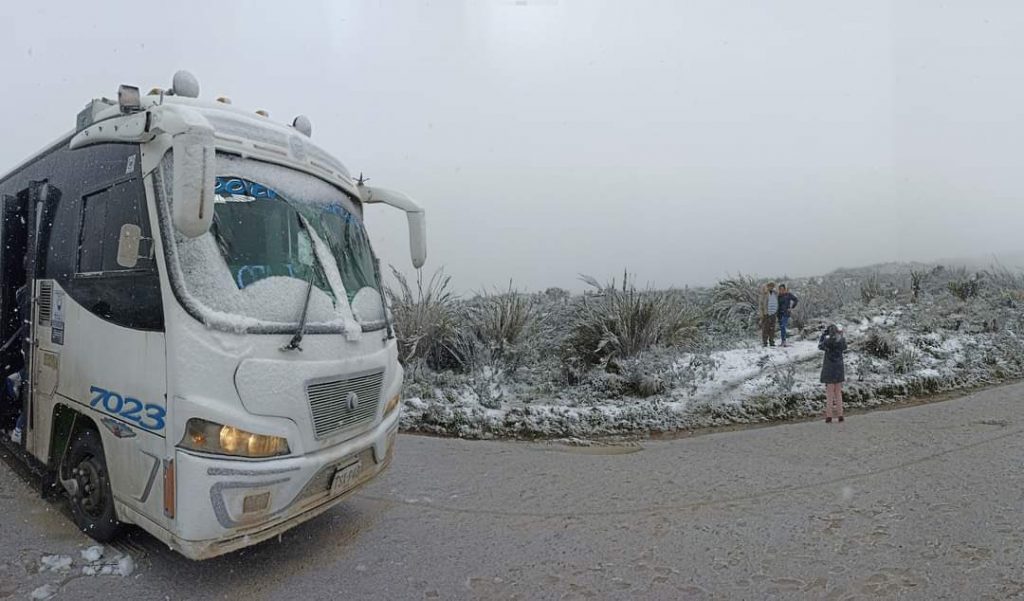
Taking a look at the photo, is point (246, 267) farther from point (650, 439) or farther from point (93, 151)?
point (650, 439)

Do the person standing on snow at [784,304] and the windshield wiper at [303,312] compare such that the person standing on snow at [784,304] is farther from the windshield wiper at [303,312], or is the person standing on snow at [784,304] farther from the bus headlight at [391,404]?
the windshield wiper at [303,312]

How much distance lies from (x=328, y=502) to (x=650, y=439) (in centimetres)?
456

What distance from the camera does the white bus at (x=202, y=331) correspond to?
10.4 feet

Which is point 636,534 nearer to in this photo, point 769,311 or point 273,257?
point 273,257

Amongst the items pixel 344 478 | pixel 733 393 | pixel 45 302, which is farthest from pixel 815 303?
pixel 45 302

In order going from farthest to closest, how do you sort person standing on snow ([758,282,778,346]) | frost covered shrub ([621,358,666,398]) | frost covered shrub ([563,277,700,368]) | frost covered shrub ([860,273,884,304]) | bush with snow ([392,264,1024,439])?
frost covered shrub ([860,273,884,304]) → person standing on snow ([758,282,778,346]) → frost covered shrub ([563,277,700,368]) → frost covered shrub ([621,358,666,398]) → bush with snow ([392,264,1024,439])

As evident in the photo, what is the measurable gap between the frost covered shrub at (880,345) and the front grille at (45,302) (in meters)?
12.2

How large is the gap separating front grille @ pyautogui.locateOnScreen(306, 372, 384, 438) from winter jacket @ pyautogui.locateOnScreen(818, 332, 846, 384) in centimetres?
629

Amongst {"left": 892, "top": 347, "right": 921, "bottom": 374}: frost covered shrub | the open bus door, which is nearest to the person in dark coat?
{"left": 892, "top": 347, "right": 921, "bottom": 374}: frost covered shrub

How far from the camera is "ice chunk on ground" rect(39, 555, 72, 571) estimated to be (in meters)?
3.62

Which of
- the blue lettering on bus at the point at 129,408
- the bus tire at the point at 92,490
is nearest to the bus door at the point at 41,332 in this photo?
the bus tire at the point at 92,490

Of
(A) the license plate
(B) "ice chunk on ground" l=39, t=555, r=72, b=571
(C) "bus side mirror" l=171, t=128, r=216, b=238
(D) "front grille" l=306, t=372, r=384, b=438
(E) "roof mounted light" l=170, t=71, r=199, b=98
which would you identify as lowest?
(B) "ice chunk on ground" l=39, t=555, r=72, b=571

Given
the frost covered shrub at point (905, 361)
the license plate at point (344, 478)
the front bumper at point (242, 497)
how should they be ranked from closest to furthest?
the front bumper at point (242, 497) < the license plate at point (344, 478) < the frost covered shrub at point (905, 361)

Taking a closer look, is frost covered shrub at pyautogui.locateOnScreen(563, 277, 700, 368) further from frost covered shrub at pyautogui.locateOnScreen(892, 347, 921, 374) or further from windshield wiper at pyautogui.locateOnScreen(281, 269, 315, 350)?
windshield wiper at pyautogui.locateOnScreen(281, 269, 315, 350)
